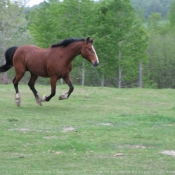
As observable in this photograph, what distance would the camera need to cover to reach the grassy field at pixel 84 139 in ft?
20.9

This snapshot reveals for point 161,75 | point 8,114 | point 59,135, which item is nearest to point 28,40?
point 161,75

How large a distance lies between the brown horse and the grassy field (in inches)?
33.2

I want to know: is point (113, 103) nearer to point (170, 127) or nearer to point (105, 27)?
point (170, 127)

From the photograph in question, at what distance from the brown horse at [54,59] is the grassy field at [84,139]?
844 millimetres

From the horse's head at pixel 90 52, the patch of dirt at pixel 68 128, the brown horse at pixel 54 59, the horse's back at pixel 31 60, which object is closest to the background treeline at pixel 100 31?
the horse's back at pixel 31 60

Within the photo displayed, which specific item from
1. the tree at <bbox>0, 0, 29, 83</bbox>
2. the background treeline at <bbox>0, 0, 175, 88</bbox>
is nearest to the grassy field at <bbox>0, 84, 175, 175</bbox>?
the tree at <bbox>0, 0, 29, 83</bbox>

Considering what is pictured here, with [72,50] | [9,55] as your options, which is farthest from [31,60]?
[72,50]

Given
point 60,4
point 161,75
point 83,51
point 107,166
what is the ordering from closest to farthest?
point 107,166 → point 83,51 → point 60,4 → point 161,75

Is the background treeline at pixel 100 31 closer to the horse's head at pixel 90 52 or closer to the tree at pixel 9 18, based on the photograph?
the tree at pixel 9 18

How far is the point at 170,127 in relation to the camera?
31.7ft

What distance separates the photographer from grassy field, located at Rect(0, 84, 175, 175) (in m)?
6.38

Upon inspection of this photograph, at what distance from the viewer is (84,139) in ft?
26.9

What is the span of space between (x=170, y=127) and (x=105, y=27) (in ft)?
76.3

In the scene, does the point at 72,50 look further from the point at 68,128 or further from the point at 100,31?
the point at 100,31
